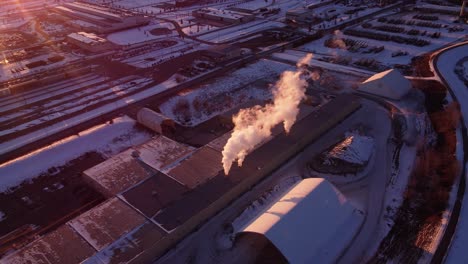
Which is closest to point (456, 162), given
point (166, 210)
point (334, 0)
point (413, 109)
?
point (413, 109)

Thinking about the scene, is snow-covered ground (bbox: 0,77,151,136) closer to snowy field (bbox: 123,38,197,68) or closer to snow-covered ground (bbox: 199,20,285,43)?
snowy field (bbox: 123,38,197,68)

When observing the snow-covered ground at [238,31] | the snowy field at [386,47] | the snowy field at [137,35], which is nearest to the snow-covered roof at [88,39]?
the snowy field at [137,35]

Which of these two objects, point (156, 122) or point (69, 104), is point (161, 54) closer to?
point (69, 104)

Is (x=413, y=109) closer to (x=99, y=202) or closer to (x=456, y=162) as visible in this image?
(x=456, y=162)

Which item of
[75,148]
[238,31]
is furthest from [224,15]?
[75,148]

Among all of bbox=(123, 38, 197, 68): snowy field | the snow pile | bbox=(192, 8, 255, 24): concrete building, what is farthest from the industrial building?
the snow pile

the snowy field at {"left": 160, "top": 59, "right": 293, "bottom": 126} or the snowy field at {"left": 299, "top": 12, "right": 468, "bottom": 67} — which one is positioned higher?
the snowy field at {"left": 299, "top": 12, "right": 468, "bottom": 67}

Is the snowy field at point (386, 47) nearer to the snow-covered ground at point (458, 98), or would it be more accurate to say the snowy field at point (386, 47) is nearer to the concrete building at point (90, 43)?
the snow-covered ground at point (458, 98)
